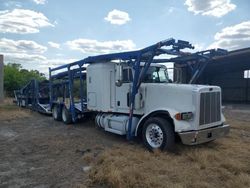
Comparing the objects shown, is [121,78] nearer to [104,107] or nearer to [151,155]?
[104,107]

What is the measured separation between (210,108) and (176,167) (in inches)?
85.4

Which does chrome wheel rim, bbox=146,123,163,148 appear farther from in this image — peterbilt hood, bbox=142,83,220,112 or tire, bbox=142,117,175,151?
peterbilt hood, bbox=142,83,220,112

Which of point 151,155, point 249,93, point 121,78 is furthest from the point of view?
point 249,93

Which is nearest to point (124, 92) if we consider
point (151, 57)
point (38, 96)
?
point (151, 57)

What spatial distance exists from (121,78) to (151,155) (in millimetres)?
2719

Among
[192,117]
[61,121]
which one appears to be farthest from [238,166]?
[61,121]

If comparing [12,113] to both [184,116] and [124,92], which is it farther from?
[184,116]

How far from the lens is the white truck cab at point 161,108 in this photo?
21.2 feet

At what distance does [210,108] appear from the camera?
6.85 m

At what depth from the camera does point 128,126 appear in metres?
7.78

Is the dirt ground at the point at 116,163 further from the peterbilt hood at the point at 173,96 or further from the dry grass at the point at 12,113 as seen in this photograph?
the dry grass at the point at 12,113

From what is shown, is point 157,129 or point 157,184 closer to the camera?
point 157,184

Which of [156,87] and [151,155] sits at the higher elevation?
[156,87]

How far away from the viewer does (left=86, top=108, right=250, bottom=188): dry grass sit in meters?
4.54
